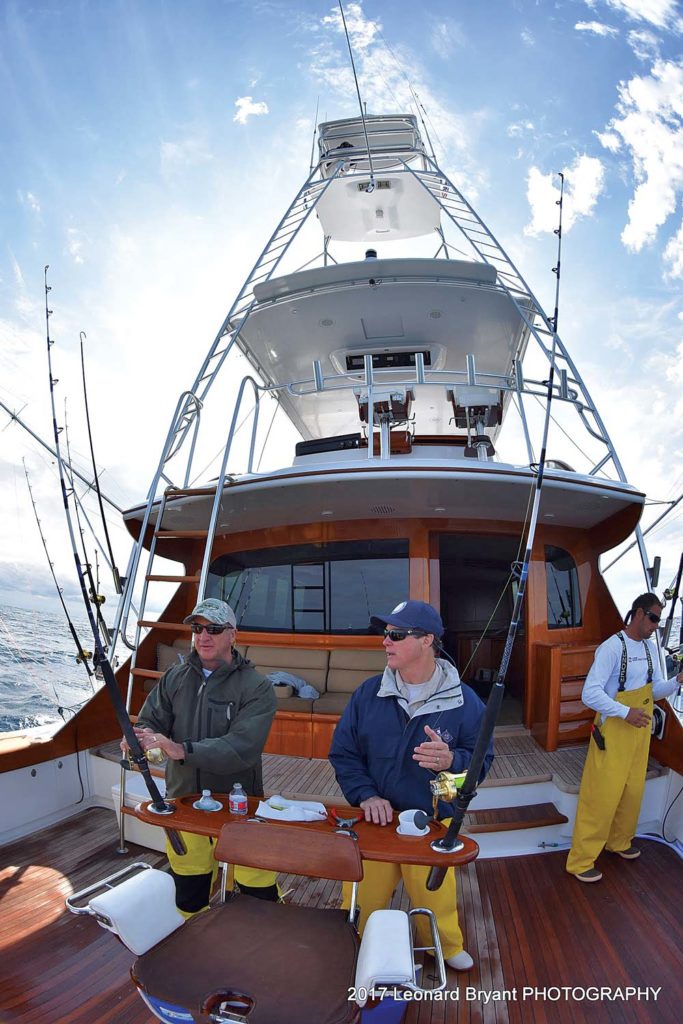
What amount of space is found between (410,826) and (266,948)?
56cm

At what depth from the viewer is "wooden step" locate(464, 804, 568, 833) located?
347cm

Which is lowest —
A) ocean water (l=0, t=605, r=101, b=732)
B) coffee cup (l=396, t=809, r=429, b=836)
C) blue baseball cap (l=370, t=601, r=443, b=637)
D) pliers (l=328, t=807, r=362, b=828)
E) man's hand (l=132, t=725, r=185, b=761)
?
ocean water (l=0, t=605, r=101, b=732)

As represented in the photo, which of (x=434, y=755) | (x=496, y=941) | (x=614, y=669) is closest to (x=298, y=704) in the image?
(x=496, y=941)

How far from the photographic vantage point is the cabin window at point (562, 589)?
5332mm

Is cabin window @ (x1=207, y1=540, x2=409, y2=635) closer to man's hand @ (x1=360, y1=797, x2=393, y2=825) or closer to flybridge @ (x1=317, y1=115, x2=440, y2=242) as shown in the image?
Result: man's hand @ (x1=360, y1=797, x2=393, y2=825)

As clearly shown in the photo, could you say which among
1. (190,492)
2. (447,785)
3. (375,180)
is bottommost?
(447,785)

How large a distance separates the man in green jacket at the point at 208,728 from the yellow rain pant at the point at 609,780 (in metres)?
1.86

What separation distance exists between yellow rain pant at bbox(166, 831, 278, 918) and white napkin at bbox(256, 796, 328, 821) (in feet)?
0.93

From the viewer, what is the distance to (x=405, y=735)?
2.20m

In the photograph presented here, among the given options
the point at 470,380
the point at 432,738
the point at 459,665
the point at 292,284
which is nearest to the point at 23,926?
the point at 432,738

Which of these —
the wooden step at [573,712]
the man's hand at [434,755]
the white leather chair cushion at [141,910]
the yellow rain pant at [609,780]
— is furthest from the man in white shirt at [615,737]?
the white leather chair cushion at [141,910]

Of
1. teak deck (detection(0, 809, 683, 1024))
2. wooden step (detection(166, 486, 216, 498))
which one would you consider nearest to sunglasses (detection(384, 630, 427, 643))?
teak deck (detection(0, 809, 683, 1024))

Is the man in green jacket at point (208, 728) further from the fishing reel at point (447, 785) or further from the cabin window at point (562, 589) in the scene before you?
the cabin window at point (562, 589)

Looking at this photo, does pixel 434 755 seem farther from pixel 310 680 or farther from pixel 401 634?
pixel 310 680
